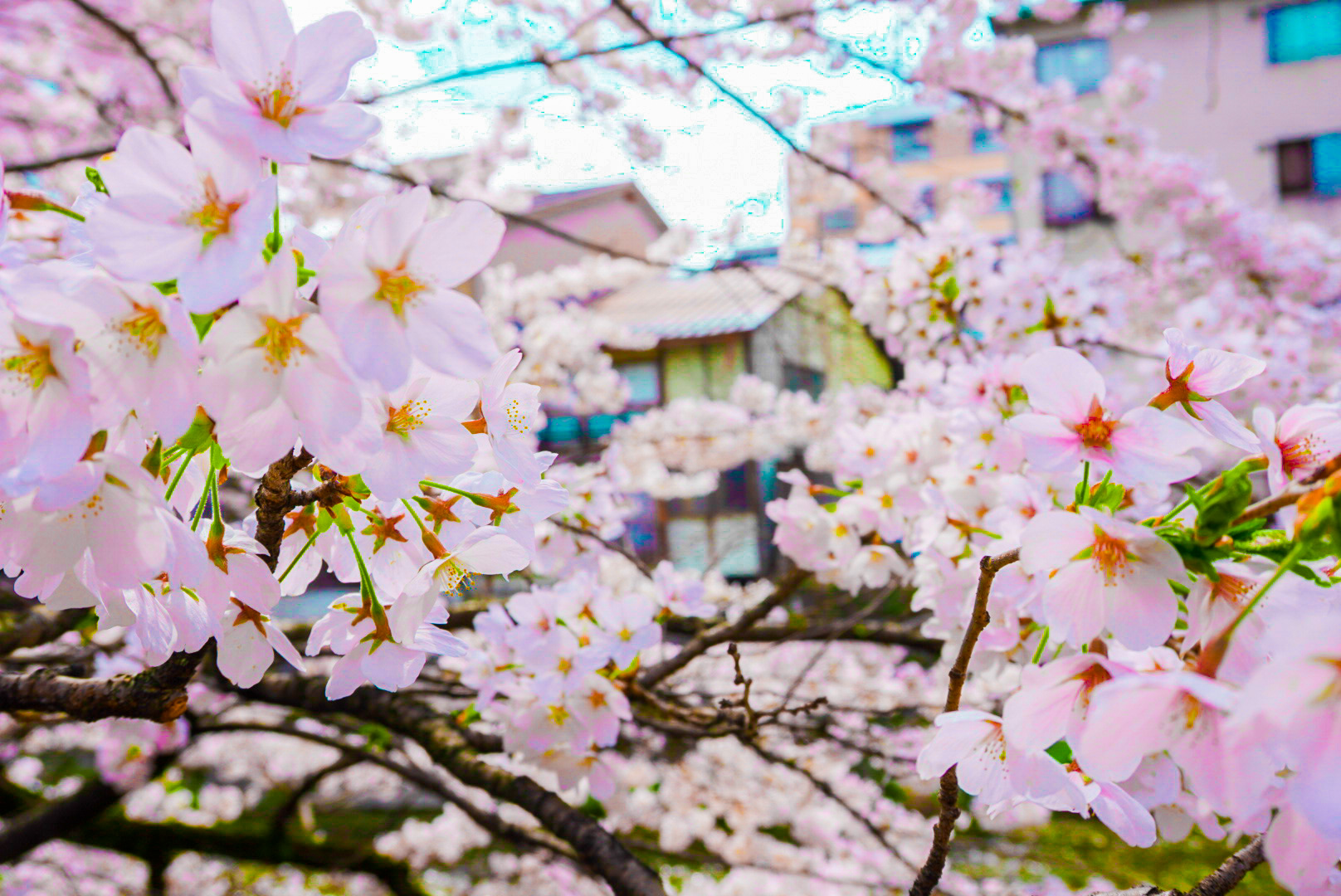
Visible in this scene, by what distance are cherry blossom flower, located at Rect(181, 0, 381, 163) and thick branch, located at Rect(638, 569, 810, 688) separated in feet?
4.28

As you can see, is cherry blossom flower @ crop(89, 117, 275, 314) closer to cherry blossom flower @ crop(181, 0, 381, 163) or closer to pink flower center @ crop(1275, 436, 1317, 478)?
cherry blossom flower @ crop(181, 0, 381, 163)

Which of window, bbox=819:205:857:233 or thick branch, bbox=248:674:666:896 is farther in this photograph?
window, bbox=819:205:857:233

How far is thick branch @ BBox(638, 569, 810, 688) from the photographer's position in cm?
170

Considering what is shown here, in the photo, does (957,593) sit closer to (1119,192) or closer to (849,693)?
(849,693)

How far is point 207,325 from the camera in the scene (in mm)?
535

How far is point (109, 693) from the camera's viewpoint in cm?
91

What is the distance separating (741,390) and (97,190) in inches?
282

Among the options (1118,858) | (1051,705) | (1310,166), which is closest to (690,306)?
(1118,858)

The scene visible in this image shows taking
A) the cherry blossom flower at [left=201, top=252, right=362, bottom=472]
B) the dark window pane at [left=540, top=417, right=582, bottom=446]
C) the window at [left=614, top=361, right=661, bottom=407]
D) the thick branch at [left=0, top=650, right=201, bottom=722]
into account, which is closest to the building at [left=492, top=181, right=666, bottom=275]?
the window at [left=614, top=361, right=661, bottom=407]

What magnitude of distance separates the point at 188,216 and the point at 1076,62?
48.0 ft

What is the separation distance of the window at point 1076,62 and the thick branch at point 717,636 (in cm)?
1274

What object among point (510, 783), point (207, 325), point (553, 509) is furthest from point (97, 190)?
point (510, 783)

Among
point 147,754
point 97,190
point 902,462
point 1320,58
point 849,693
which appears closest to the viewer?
point 97,190

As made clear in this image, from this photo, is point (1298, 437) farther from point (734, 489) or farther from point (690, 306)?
point (690, 306)
